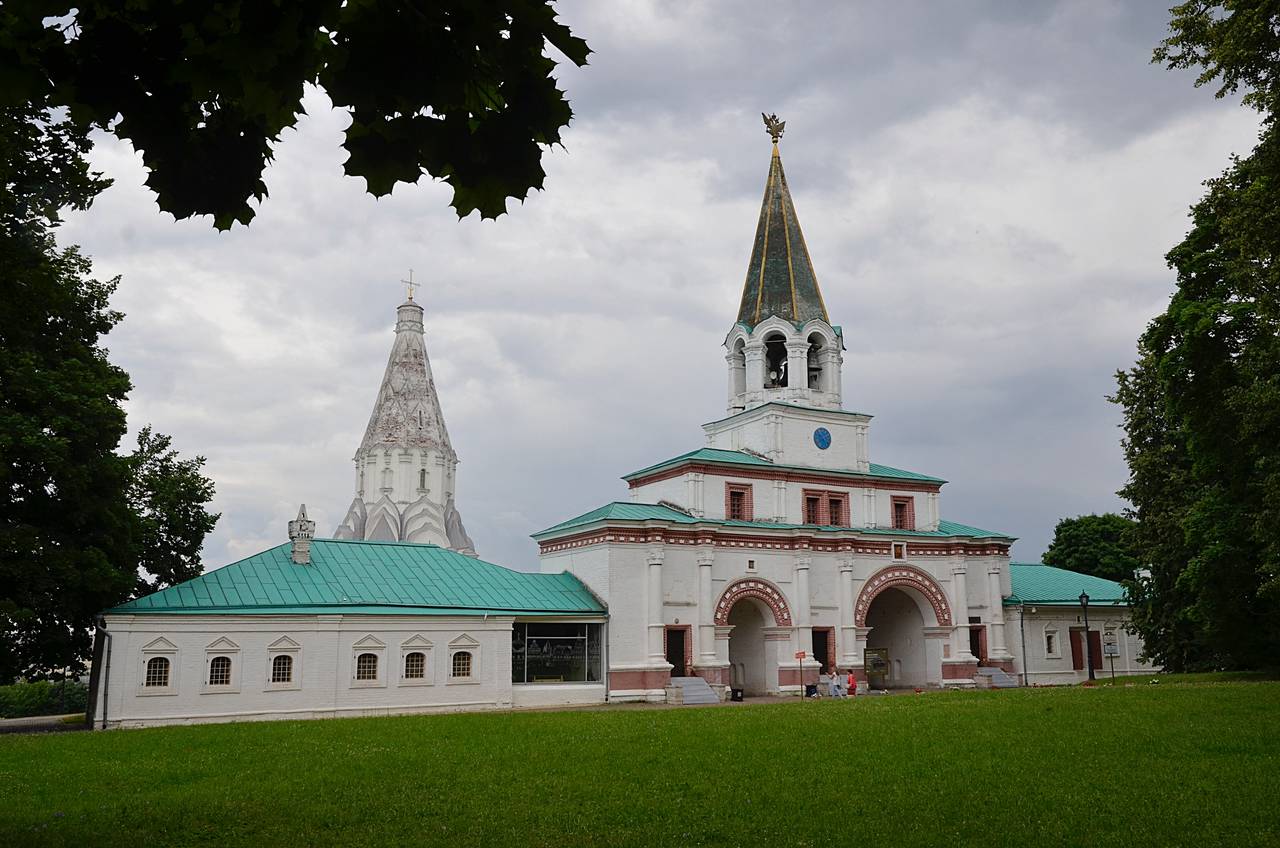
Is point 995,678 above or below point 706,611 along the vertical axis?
below

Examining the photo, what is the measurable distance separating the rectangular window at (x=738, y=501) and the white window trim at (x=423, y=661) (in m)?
12.7

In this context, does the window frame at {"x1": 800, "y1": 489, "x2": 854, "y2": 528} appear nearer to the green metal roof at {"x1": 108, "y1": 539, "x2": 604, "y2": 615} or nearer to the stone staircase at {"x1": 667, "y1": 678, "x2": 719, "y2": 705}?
the stone staircase at {"x1": 667, "y1": 678, "x2": 719, "y2": 705}

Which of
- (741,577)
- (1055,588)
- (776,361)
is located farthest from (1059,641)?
(776,361)

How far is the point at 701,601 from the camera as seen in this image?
3503 cm

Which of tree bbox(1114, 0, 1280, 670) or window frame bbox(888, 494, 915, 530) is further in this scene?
window frame bbox(888, 494, 915, 530)

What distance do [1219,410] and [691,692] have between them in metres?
17.9

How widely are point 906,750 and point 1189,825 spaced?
554 centimetres

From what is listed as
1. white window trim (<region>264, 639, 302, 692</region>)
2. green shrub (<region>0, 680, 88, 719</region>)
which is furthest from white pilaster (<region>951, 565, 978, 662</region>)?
green shrub (<region>0, 680, 88, 719</region>)

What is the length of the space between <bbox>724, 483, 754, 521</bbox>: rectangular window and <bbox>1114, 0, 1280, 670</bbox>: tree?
515 inches

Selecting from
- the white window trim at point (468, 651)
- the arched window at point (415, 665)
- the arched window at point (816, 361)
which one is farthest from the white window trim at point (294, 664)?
the arched window at point (816, 361)

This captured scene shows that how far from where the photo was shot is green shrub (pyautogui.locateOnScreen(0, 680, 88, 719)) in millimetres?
40031

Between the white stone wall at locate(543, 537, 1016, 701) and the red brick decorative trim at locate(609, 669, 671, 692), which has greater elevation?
the white stone wall at locate(543, 537, 1016, 701)

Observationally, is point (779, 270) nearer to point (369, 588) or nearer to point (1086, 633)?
point (1086, 633)

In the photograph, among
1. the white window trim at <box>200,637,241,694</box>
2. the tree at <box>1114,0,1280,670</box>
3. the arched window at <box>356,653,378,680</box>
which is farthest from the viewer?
the arched window at <box>356,653,378,680</box>
